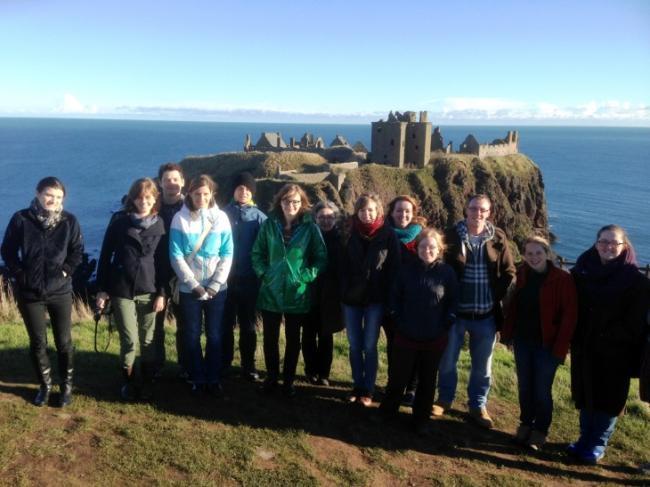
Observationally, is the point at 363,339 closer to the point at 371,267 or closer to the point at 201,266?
the point at 371,267

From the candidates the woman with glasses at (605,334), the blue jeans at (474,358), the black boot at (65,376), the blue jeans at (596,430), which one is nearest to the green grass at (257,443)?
the black boot at (65,376)

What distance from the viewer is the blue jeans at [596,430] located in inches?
221

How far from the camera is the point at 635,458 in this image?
19.1 feet

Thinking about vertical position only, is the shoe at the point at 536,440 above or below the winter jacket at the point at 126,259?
below

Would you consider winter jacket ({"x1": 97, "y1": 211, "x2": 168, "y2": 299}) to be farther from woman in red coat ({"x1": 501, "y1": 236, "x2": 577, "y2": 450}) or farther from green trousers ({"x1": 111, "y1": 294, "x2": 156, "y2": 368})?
woman in red coat ({"x1": 501, "y1": 236, "x2": 577, "y2": 450})

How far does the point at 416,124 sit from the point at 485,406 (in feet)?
167

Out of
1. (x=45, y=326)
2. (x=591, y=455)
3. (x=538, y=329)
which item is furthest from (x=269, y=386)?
(x=591, y=455)

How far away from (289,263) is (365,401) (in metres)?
2.00

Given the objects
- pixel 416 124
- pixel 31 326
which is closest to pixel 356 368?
pixel 31 326

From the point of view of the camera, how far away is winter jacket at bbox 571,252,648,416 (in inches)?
208

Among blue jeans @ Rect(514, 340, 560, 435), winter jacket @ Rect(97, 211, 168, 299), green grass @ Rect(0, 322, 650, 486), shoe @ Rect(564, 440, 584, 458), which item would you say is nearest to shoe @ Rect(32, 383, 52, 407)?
green grass @ Rect(0, 322, 650, 486)

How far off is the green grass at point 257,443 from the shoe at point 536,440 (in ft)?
0.34

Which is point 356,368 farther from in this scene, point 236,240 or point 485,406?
point 236,240

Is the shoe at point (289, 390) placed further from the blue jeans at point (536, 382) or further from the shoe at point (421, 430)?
the blue jeans at point (536, 382)
